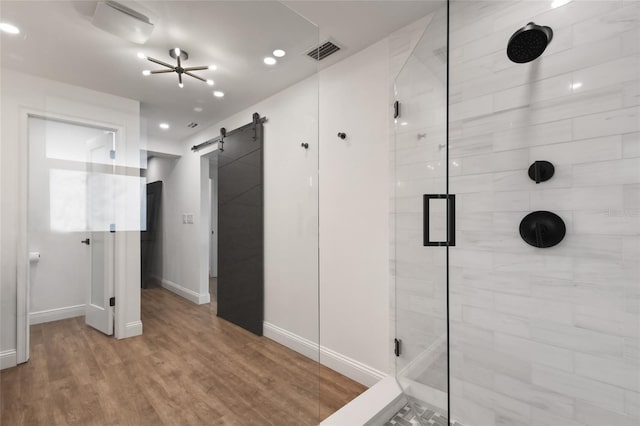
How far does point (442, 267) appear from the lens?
1.43m

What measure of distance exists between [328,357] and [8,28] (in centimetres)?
245

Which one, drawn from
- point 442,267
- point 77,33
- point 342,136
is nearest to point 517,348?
point 442,267

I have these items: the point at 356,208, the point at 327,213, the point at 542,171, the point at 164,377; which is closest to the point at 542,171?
the point at 542,171

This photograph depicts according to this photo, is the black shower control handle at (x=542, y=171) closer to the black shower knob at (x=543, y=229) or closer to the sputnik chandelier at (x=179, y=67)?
the black shower knob at (x=543, y=229)

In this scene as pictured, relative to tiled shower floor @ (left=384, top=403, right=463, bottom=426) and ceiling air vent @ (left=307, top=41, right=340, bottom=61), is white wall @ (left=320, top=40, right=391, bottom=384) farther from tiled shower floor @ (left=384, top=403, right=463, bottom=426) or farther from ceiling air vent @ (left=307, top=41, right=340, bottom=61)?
tiled shower floor @ (left=384, top=403, right=463, bottom=426)

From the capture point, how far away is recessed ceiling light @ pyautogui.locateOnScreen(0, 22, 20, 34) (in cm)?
89

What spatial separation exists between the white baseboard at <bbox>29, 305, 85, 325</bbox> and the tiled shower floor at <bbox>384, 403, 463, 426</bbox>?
164cm

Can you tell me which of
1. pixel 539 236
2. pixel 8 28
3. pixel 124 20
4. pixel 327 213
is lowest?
pixel 539 236

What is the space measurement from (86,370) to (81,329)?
0.49 feet

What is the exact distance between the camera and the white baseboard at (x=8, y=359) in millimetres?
892

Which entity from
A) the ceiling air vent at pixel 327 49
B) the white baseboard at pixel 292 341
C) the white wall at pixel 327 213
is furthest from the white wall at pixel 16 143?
the ceiling air vent at pixel 327 49

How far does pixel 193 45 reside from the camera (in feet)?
4.06

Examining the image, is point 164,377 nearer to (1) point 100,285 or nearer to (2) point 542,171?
(1) point 100,285

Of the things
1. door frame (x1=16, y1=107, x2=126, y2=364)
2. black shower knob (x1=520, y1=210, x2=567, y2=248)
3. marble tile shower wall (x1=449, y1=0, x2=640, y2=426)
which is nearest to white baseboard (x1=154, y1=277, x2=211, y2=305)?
door frame (x1=16, y1=107, x2=126, y2=364)
